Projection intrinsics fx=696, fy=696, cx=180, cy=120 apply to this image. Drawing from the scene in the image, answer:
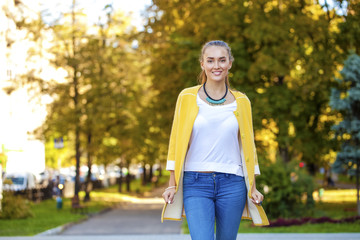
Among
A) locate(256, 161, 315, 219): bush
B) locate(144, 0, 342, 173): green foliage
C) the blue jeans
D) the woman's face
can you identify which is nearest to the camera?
the blue jeans

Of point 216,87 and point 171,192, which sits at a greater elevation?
point 216,87

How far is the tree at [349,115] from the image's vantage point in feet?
67.8

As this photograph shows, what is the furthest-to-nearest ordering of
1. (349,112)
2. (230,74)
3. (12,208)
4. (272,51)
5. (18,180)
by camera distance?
(18,180), (230,74), (272,51), (12,208), (349,112)

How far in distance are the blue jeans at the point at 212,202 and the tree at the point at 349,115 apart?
16529 mm

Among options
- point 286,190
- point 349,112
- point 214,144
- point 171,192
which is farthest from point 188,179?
point 349,112

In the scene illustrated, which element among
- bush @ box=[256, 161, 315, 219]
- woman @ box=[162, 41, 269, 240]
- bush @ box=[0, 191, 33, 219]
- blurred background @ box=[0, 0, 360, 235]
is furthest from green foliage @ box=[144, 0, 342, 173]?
woman @ box=[162, 41, 269, 240]

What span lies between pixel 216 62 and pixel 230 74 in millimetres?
21071

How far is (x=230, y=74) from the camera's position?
25844 millimetres

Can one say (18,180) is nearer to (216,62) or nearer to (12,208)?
(12,208)

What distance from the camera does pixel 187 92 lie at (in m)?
4.91

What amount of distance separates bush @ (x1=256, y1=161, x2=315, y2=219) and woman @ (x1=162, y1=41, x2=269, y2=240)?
15.0m

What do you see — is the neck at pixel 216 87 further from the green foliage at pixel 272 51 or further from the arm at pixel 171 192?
the green foliage at pixel 272 51

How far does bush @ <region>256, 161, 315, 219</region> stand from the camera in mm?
19891

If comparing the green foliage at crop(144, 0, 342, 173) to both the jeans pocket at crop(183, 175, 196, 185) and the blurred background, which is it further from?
the jeans pocket at crop(183, 175, 196, 185)
